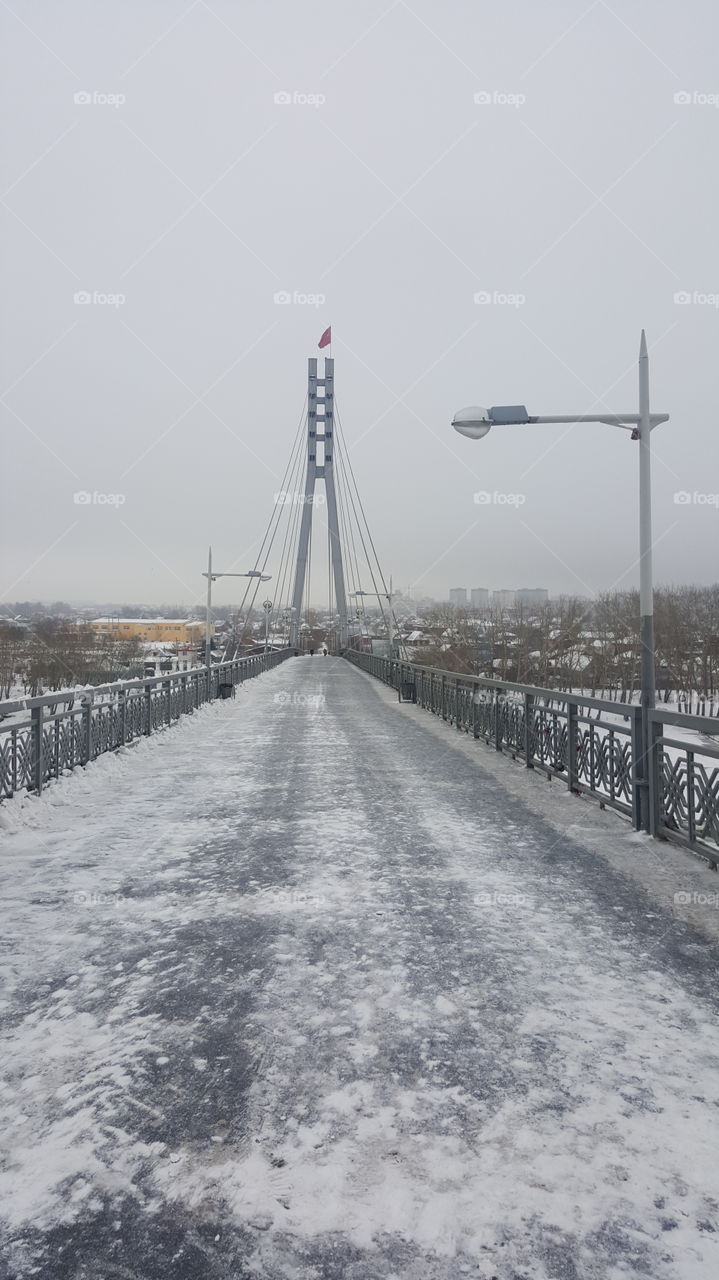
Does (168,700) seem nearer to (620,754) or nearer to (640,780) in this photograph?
(620,754)

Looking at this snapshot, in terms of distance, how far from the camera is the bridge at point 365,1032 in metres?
2.06

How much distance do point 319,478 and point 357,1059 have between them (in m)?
58.9

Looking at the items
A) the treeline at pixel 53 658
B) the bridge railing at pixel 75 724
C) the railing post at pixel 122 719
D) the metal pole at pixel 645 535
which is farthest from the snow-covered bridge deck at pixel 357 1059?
the treeline at pixel 53 658

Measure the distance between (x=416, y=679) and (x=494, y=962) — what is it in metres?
18.4

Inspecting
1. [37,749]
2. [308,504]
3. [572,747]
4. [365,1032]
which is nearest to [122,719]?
[37,749]

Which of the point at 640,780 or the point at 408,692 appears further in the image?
the point at 408,692

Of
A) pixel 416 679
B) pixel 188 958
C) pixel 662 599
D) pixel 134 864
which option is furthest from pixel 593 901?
pixel 662 599

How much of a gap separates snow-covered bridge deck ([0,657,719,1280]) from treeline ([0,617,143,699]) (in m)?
63.5

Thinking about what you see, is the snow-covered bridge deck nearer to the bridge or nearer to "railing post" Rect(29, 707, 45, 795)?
the bridge

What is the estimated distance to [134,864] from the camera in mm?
5574

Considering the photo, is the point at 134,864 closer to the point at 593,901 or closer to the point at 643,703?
the point at 593,901

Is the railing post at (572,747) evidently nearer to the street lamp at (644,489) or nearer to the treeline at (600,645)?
the street lamp at (644,489)

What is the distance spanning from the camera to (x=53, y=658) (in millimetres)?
71312

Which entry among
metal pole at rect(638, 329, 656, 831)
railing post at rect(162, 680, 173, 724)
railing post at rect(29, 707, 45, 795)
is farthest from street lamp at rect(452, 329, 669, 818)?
railing post at rect(162, 680, 173, 724)
